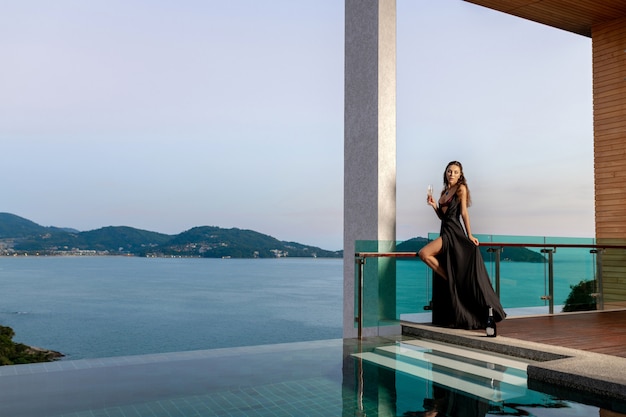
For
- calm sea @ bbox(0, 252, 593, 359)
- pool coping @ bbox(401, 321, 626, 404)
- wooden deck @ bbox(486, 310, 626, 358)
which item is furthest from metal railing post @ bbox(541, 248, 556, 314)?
calm sea @ bbox(0, 252, 593, 359)

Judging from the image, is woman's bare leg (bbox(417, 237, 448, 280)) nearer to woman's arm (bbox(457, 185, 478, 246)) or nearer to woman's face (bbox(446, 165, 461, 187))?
woman's arm (bbox(457, 185, 478, 246))

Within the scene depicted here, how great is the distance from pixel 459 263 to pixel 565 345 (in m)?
1.20

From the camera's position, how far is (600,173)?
31.2ft

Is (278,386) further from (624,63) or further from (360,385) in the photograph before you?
(624,63)

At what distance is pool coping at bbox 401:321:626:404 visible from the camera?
3480mm

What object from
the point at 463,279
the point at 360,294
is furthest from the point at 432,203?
the point at 360,294

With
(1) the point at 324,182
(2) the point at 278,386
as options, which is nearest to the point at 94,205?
(1) the point at 324,182

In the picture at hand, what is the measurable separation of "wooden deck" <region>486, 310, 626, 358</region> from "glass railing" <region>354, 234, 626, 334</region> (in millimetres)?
259

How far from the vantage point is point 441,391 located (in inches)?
134

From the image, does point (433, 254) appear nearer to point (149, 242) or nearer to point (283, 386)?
point (283, 386)

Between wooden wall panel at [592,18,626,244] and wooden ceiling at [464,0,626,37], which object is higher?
wooden ceiling at [464,0,626,37]

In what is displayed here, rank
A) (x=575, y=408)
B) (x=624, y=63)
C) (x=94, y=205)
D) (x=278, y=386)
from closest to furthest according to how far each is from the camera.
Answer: (x=575, y=408)
(x=278, y=386)
(x=624, y=63)
(x=94, y=205)

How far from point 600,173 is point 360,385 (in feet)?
24.7

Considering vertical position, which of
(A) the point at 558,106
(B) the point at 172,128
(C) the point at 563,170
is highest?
(B) the point at 172,128
